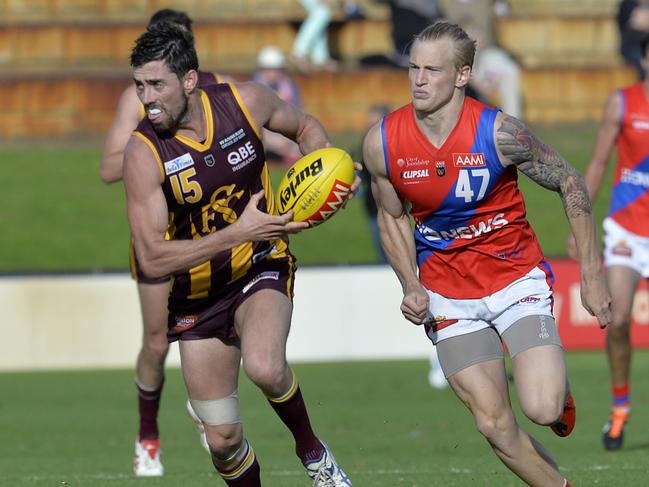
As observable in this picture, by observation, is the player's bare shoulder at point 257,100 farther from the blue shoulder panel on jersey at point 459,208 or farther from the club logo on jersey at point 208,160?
the blue shoulder panel on jersey at point 459,208

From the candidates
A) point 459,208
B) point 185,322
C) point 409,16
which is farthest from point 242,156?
point 409,16

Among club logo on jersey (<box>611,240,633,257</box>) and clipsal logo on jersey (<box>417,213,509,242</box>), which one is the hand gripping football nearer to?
clipsal logo on jersey (<box>417,213,509,242</box>)

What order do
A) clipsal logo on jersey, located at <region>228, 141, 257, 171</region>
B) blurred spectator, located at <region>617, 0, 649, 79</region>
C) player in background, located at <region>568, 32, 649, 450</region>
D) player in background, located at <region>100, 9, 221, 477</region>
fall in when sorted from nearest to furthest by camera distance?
clipsal logo on jersey, located at <region>228, 141, 257, 171</region>
player in background, located at <region>100, 9, 221, 477</region>
player in background, located at <region>568, 32, 649, 450</region>
blurred spectator, located at <region>617, 0, 649, 79</region>

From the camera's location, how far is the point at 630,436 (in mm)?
10250

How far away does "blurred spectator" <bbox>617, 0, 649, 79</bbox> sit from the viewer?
1870 centimetres

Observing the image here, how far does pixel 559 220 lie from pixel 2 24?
891 centimetres

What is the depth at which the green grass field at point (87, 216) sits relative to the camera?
Answer: 706 inches

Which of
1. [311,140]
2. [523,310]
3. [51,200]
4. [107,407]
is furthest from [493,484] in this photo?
[51,200]

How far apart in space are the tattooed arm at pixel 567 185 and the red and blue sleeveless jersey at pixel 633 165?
3081 mm

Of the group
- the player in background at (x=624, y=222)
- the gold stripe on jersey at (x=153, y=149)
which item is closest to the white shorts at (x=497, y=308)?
the gold stripe on jersey at (x=153, y=149)

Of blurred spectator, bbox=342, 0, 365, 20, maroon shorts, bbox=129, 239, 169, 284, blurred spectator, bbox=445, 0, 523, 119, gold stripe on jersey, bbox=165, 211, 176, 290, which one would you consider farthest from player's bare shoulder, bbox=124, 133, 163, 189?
blurred spectator, bbox=342, 0, 365, 20

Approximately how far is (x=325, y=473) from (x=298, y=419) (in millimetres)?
303

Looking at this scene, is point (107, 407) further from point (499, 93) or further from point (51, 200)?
point (499, 93)

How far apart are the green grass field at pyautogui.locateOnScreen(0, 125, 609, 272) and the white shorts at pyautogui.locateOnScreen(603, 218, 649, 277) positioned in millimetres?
7505
